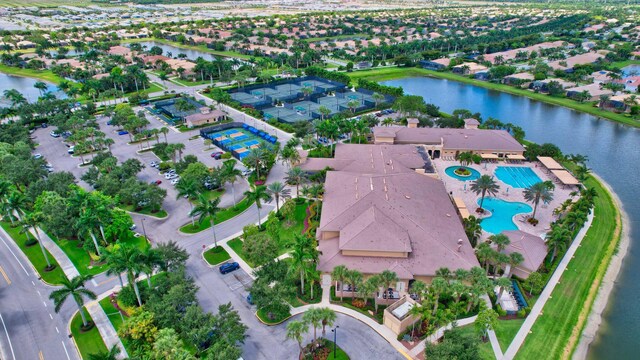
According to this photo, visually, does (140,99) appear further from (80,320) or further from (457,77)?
(457,77)

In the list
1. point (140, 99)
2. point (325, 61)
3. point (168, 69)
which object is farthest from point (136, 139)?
point (325, 61)

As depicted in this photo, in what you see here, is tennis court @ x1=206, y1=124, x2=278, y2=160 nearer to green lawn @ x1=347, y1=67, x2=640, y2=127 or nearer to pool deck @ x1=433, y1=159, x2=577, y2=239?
pool deck @ x1=433, y1=159, x2=577, y2=239

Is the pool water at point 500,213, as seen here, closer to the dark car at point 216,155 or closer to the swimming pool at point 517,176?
the swimming pool at point 517,176

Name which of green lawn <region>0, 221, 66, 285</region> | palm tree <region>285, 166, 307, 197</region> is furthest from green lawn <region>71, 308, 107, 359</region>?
palm tree <region>285, 166, 307, 197</region>

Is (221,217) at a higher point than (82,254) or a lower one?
higher

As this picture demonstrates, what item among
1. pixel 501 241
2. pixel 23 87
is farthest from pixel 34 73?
pixel 501 241

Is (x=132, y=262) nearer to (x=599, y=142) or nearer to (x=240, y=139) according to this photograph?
(x=240, y=139)

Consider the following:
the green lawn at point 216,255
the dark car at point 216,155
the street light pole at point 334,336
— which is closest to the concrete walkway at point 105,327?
the green lawn at point 216,255
